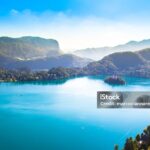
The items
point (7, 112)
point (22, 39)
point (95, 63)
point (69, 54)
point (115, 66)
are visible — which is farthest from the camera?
point (22, 39)

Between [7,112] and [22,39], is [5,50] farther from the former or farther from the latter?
[7,112]

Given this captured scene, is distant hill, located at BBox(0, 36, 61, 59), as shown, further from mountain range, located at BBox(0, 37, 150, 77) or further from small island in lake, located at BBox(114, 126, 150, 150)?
small island in lake, located at BBox(114, 126, 150, 150)

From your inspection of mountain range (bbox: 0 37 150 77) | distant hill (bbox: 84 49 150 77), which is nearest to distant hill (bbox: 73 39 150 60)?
mountain range (bbox: 0 37 150 77)

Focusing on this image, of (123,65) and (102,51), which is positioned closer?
(123,65)

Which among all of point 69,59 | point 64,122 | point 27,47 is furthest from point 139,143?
point 27,47

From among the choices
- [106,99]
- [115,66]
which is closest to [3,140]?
[106,99]

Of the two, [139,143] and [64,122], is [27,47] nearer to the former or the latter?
[64,122]
